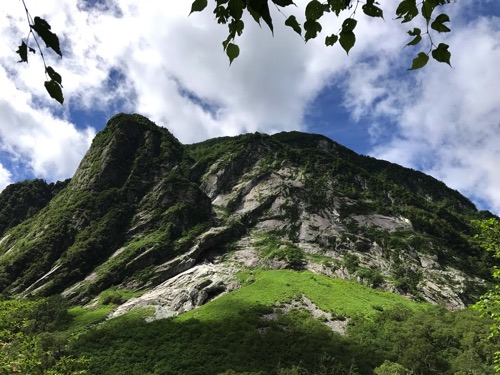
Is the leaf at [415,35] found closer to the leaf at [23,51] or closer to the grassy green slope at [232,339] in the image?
the leaf at [23,51]

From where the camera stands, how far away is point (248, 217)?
94.6 meters

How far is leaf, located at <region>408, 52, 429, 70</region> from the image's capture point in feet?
9.29

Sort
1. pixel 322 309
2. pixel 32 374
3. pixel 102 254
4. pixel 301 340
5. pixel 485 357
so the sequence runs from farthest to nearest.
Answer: pixel 102 254 < pixel 322 309 < pixel 301 340 < pixel 485 357 < pixel 32 374

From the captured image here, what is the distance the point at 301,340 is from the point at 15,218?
118512mm

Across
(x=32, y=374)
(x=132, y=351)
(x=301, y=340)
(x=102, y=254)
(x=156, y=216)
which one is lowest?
(x=32, y=374)

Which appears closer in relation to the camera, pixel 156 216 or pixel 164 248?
pixel 164 248

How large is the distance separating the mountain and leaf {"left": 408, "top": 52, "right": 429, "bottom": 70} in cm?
5873

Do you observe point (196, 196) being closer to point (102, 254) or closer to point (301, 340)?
point (102, 254)

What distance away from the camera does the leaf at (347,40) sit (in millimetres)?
2848

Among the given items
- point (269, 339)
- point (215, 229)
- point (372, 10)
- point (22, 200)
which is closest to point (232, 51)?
point (372, 10)

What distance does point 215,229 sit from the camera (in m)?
84.2

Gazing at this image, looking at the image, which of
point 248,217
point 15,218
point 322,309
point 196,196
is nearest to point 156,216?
point 196,196

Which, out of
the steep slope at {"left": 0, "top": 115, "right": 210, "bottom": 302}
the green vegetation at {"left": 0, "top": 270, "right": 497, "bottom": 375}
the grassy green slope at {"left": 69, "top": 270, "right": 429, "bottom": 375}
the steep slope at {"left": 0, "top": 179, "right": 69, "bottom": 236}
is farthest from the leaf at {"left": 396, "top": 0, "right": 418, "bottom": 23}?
the steep slope at {"left": 0, "top": 179, "right": 69, "bottom": 236}

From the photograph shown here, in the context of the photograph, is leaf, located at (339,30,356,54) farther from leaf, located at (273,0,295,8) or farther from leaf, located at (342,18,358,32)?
leaf, located at (273,0,295,8)
